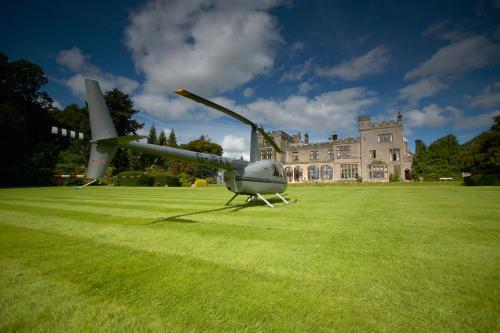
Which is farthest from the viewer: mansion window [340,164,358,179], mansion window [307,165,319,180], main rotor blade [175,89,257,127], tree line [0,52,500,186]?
mansion window [307,165,319,180]

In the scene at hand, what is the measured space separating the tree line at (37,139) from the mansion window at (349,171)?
29.6 m

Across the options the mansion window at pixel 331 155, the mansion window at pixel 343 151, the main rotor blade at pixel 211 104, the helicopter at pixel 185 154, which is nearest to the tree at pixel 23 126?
the helicopter at pixel 185 154

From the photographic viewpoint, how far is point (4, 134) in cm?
3319

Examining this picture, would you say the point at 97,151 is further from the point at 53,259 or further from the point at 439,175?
the point at 439,175

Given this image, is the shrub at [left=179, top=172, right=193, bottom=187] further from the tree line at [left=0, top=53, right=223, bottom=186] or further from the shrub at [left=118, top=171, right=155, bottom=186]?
the shrub at [left=118, top=171, right=155, bottom=186]

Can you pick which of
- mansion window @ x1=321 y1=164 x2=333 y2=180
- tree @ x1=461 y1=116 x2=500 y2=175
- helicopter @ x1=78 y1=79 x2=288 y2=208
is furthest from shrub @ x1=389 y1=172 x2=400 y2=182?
helicopter @ x1=78 y1=79 x2=288 y2=208

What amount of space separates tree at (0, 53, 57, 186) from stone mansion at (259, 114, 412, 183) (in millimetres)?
42390

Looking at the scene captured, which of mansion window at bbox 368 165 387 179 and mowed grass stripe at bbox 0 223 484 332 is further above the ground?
mansion window at bbox 368 165 387 179

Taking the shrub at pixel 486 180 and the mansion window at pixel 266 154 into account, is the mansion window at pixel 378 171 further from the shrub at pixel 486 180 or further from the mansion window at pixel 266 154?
the mansion window at pixel 266 154

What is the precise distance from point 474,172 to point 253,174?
4012 centimetres

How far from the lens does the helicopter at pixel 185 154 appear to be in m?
5.99

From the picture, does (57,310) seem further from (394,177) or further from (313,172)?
(313,172)

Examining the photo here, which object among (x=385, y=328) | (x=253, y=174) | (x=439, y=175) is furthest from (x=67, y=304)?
(x=439, y=175)

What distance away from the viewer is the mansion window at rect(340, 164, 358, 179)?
5108 centimetres
